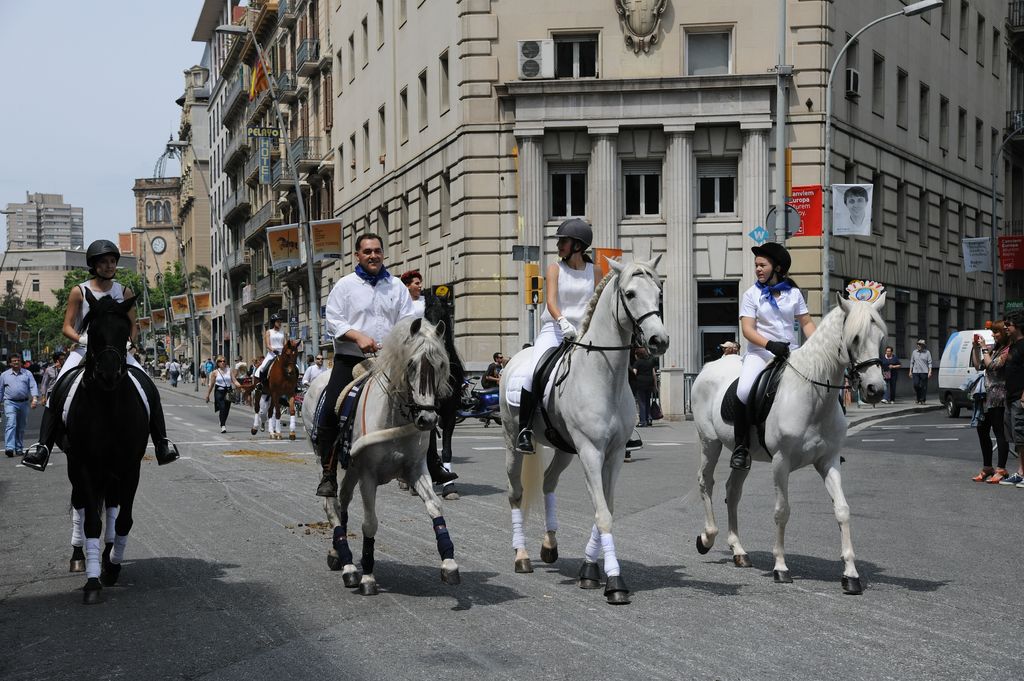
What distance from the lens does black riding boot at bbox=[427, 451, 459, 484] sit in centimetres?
930

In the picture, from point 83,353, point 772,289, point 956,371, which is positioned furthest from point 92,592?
point 956,371

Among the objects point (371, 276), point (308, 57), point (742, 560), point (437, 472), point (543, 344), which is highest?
point (308, 57)

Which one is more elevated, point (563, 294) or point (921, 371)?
point (563, 294)

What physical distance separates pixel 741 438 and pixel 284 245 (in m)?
30.9

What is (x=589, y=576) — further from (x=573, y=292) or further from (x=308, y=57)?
(x=308, y=57)

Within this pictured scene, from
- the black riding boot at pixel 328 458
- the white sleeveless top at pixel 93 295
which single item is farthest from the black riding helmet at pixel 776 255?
the white sleeveless top at pixel 93 295

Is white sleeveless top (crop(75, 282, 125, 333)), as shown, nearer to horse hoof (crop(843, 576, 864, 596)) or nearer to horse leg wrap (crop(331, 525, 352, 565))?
horse leg wrap (crop(331, 525, 352, 565))

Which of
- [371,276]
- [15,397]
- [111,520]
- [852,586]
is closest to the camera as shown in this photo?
[852,586]

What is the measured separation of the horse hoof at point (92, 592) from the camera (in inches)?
312

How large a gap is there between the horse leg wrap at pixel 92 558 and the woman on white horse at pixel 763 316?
4.65 metres

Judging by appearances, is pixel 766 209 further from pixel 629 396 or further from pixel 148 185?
pixel 148 185

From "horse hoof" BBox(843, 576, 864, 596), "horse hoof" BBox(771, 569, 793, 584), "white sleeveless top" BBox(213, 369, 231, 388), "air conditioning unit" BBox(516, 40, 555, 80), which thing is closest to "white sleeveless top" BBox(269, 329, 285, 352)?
"white sleeveless top" BBox(213, 369, 231, 388)

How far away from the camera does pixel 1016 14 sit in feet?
177

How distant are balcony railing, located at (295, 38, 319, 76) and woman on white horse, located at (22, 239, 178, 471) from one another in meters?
48.6
